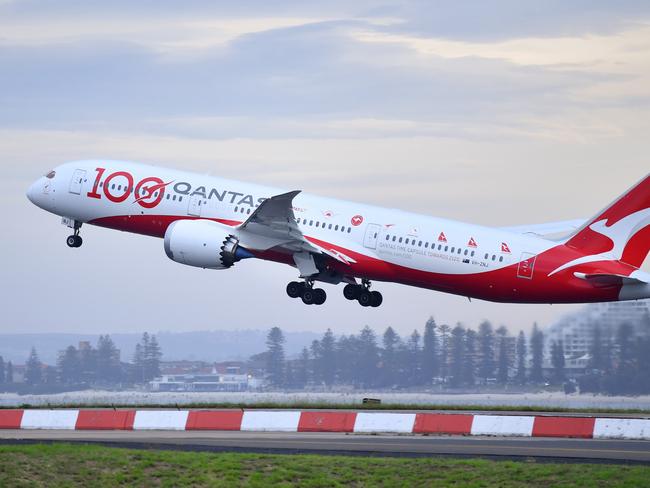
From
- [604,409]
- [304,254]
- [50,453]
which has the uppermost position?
[304,254]

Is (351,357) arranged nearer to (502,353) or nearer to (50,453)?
(502,353)

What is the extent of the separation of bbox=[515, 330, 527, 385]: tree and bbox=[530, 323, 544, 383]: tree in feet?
2.34

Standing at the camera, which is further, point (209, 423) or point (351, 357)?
point (351, 357)

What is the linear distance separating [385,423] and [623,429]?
8.06 metres

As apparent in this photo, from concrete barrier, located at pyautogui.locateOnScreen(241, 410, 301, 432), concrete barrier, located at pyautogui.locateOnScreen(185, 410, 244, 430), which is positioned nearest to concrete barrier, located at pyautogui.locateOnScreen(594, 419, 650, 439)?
concrete barrier, located at pyautogui.locateOnScreen(241, 410, 301, 432)

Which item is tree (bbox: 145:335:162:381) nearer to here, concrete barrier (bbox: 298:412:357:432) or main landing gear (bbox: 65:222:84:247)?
main landing gear (bbox: 65:222:84:247)

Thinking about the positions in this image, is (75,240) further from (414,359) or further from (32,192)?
(414,359)

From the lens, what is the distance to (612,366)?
227 feet

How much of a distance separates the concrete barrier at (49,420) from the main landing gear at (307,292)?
2283cm

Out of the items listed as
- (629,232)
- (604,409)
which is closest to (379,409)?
(604,409)

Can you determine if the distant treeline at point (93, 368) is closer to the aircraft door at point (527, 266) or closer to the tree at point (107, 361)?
the tree at point (107, 361)

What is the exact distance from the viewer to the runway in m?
39.2

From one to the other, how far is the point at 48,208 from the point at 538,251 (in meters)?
27.9

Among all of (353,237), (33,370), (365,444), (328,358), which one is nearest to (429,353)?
(328,358)
